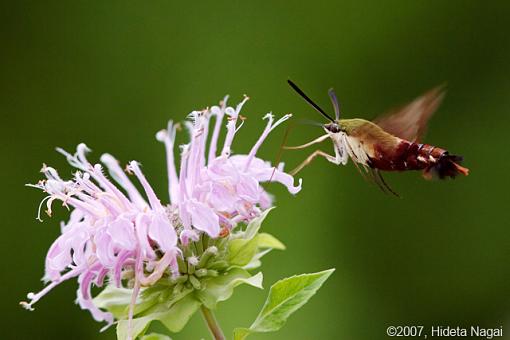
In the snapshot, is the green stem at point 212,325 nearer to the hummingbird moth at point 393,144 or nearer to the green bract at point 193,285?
the green bract at point 193,285

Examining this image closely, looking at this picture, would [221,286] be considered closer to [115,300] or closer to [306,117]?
[115,300]

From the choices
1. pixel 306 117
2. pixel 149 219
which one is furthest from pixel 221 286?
pixel 306 117

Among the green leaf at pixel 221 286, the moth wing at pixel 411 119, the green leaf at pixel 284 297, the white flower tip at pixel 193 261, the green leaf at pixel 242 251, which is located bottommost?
the green leaf at pixel 284 297

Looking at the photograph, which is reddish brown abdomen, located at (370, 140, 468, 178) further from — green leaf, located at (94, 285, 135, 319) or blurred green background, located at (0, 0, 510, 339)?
blurred green background, located at (0, 0, 510, 339)

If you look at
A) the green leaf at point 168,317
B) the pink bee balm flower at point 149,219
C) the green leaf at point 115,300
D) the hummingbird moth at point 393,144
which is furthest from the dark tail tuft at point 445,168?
the green leaf at point 115,300

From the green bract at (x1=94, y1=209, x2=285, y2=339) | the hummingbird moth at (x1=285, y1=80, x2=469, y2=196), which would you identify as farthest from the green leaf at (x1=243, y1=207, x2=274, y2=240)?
the hummingbird moth at (x1=285, y1=80, x2=469, y2=196)

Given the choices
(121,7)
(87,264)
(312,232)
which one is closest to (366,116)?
(312,232)

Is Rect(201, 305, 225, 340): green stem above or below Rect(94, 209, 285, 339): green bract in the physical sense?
below
